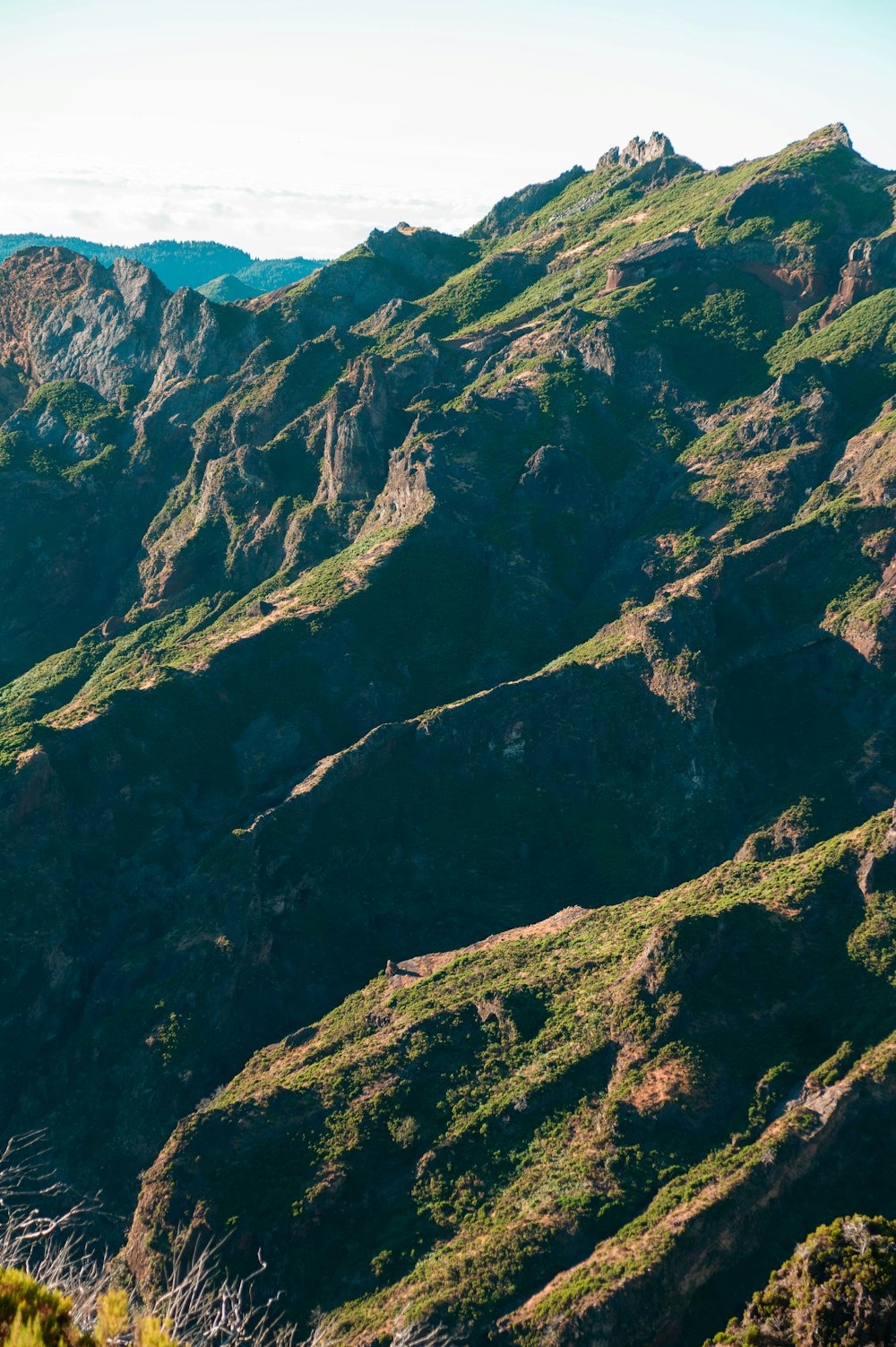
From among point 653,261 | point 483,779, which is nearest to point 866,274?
point 653,261

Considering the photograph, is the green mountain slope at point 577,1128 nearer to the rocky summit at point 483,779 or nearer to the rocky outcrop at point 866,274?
the rocky summit at point 483,779

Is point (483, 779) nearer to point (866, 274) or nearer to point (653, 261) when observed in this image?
point (866, 274)

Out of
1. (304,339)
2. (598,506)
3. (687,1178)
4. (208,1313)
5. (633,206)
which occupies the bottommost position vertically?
(687,1178)

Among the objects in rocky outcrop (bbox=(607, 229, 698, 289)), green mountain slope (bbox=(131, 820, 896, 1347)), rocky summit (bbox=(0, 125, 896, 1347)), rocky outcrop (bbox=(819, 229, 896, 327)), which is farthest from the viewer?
rocky outcrop (bbox=(607, 229, 698, 289))

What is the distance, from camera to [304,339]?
166m

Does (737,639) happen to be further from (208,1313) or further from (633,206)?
(633,206)

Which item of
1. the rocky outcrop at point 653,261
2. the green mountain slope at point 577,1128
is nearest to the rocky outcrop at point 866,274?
the rocky outcrop at point 653,261

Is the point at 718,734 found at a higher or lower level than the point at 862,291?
lower

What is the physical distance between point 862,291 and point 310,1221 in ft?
420

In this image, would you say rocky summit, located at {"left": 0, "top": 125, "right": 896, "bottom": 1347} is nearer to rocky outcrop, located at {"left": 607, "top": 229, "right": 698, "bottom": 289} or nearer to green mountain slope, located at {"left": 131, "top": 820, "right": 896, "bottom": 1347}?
green mountain slope, located at {"left": 131, "top": 820, "right": 896, "bottom": 1347}

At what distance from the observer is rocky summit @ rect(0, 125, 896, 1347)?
197 ft

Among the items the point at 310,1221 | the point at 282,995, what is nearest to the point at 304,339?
the point at 282,995

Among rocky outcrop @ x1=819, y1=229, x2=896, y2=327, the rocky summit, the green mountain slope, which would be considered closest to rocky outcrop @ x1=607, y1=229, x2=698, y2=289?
the rocky summit

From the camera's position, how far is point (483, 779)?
320ft
